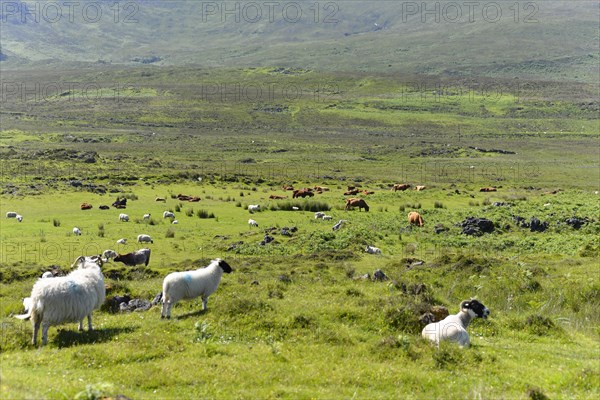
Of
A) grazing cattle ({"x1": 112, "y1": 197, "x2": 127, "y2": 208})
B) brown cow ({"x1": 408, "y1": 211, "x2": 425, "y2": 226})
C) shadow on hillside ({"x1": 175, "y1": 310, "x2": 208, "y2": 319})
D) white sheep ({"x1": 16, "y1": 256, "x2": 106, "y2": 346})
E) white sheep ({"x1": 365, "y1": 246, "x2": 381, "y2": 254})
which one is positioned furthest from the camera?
grazing cattle ({"x1": 112, "y1": 197, "x2": 127, "y2": 208})

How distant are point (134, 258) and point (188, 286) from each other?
12.9m

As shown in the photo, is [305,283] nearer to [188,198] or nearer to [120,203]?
[120,203]

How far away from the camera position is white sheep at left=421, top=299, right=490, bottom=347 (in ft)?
42.5

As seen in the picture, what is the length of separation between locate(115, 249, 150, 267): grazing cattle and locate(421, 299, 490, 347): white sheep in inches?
703

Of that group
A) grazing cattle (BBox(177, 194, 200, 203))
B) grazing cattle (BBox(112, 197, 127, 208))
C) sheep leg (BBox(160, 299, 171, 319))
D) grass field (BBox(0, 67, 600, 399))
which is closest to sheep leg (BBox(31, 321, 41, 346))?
grass field (BBox(0, 67, 600, 399))

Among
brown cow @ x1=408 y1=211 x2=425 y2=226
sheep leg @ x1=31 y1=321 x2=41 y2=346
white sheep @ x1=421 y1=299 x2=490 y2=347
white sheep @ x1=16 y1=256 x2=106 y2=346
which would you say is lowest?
brown cow @ x1=408 y1=211 x2=425 y2=226

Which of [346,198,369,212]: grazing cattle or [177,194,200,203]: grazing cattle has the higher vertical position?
[177,194,200,203]: grazing cattle

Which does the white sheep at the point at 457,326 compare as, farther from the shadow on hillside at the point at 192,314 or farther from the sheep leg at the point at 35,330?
the sheep leg at the point at 35,330

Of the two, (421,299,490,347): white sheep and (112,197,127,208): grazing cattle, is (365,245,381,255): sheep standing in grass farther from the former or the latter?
(112,197,127,208): grazing cattle

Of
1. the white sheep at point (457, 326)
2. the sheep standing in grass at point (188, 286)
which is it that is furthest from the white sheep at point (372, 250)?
the white sheep at point (457, 326)

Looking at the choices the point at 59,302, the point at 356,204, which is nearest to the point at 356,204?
the point at 356,204

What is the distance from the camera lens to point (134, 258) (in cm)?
2727

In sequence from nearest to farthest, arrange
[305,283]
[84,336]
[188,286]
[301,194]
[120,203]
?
[84,336]
[188,286]
[305,283]
[120,203]
[301,194]

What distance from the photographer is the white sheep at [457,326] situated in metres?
13.0
